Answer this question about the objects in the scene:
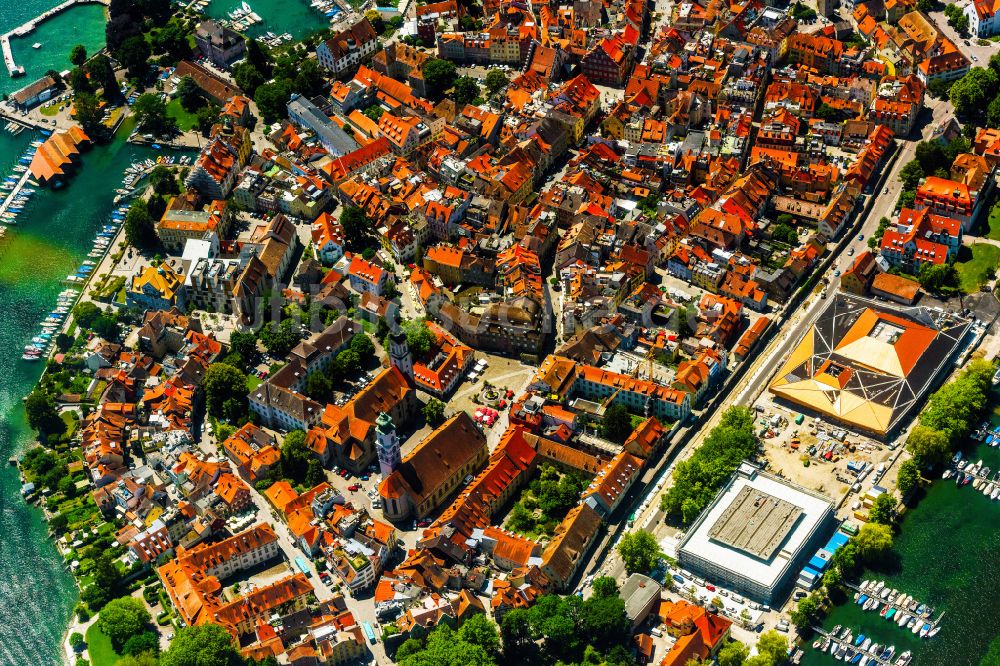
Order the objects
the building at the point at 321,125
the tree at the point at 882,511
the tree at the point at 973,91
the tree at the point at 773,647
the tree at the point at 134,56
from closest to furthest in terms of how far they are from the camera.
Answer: the tree at the point at 773,647
the tree at the point at 882,511
the tree at the point at 973,91
the building at the point at 321,125
the tree at the point at 134,56

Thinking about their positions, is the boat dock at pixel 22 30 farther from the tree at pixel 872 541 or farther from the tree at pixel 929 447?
the tree at pixel 872 541

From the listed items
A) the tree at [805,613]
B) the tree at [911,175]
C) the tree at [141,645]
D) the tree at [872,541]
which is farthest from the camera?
the tree at [911,175]

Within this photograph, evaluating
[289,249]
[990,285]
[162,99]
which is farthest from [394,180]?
[990,285]

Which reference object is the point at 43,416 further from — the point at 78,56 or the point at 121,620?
the point at 78,56

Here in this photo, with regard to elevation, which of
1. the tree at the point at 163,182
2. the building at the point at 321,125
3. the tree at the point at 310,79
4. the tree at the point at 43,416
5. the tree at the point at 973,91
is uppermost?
the tree at the point at 973,91

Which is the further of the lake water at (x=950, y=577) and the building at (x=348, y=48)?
the building at (x=348, y=48)

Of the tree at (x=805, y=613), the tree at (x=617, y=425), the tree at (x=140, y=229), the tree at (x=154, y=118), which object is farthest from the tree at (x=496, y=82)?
the tree at (x=805, y=613)

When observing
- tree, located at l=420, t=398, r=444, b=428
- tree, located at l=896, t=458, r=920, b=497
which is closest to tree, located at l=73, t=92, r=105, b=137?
tree, located at l=420, t=398, r=444, b=428

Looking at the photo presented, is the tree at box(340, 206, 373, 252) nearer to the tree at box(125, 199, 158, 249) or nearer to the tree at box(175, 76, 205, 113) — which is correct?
the tree at box(125, 199, 158, 249)
